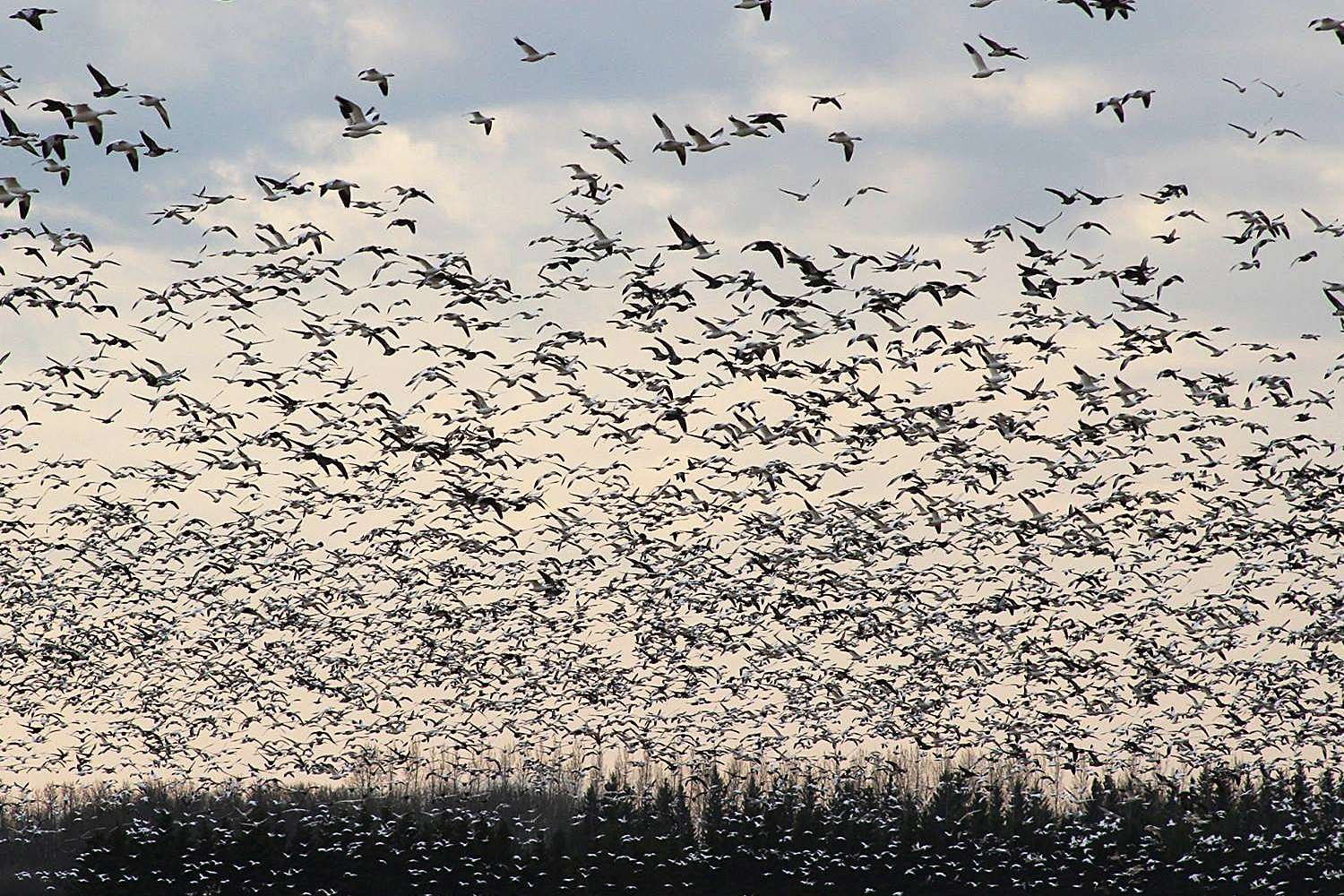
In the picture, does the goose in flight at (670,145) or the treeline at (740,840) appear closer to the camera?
the goose in flight at (670,145)

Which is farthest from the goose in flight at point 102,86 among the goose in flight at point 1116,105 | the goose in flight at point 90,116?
the goose in flight at point 1116,105

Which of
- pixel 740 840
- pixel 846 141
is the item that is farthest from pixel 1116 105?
pixel 740 840

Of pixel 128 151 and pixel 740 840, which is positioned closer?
pixel 128 151

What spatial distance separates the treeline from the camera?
78812 millimetres

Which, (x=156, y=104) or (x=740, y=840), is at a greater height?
(x=156, y=104)

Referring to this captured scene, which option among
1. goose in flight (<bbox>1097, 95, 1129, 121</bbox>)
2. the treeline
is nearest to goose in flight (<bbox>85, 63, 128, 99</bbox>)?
goose in flight (<bbox>1097, 95, 1129, 121</bbox>)

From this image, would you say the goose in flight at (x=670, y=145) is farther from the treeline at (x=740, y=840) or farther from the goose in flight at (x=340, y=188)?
the treeline at (x=740, y=840)

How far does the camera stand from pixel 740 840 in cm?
8825

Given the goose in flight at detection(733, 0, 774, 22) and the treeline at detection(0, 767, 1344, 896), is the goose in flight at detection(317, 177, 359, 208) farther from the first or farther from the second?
the treeline at detection(0, 767, 1344, 896)

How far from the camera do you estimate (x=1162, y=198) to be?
36719 mm

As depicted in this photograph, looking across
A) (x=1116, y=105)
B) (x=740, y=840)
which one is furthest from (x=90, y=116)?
(x=740, y=840)

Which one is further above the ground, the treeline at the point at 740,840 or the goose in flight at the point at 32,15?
the goose in flight at the point at 32,15

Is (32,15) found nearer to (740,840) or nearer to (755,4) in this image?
(755,4)

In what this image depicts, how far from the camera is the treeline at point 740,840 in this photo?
78812 millimetres
